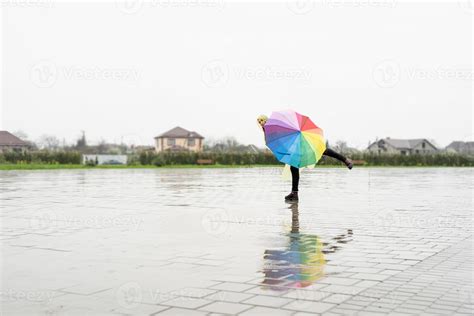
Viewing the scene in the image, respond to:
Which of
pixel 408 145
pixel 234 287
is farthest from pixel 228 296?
pixel 408 145

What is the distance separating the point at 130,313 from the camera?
4.43m

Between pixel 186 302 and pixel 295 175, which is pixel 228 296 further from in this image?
pixel 295 175

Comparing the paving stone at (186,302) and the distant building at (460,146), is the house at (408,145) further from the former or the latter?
the paving stone at (186,302)

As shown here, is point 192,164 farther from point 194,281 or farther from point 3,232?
point 194,281

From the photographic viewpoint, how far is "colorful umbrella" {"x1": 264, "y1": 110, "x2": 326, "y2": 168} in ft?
45.8

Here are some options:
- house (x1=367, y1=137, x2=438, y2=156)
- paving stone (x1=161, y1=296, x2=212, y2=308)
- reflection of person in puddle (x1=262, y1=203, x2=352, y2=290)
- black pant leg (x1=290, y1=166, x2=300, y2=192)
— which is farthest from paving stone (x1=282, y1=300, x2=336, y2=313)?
house (x1=367, y1=137, x2=438, y2=156)

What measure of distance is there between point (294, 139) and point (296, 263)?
25.3 ft

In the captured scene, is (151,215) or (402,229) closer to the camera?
(402,229)

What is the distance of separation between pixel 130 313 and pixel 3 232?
5227 mm

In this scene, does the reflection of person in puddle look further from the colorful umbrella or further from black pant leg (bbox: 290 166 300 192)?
black pant leg (bbox: 290 166 300 192)

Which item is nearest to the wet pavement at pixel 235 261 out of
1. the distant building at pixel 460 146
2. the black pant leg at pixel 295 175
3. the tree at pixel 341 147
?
the black pant leg at pixel 295 175

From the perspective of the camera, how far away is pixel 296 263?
→ 6453 mm

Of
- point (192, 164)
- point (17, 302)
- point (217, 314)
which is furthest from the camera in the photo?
point (192, 164)

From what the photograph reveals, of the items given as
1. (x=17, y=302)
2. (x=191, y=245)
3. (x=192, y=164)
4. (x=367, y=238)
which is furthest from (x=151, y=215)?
(x=192, y=164)
